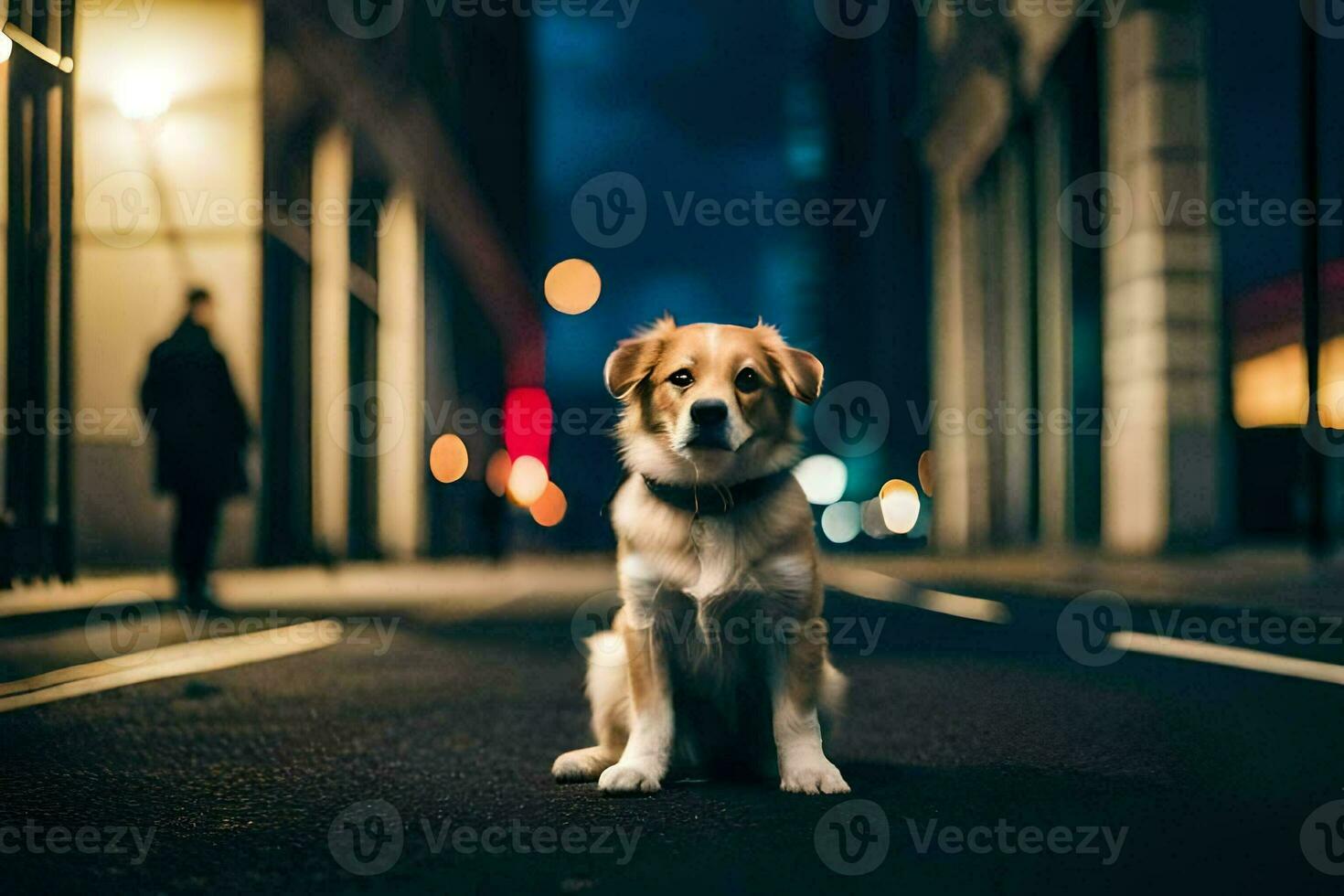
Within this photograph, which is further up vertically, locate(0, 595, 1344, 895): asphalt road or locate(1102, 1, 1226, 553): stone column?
locate(1102, 1, 1226, 553): stone column

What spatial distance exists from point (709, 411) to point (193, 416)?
775cm

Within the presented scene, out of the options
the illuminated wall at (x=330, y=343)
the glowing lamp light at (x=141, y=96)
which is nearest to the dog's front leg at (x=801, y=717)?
the glowing lamp light at (x=141, y=96)

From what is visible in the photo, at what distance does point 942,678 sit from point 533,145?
71123 mm

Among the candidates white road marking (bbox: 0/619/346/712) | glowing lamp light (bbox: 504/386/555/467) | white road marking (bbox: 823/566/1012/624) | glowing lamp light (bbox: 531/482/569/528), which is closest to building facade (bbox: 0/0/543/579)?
white road marking (bbox: 0/619/346/712)

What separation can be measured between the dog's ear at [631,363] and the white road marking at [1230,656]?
158 inches

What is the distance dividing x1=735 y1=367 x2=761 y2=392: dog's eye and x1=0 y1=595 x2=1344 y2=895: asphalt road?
3.90ft

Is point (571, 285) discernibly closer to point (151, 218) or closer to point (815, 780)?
point (151, 218)

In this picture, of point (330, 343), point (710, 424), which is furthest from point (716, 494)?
point (330, 343)

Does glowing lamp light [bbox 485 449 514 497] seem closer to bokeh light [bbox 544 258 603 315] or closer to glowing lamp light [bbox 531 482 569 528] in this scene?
bokeh light [bbox 544 258 603 315]

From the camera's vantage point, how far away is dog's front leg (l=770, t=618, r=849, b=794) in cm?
421

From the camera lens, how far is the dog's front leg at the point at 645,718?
4.25m

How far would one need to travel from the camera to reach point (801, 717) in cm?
423

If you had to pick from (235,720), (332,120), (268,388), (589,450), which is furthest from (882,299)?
(235,720)

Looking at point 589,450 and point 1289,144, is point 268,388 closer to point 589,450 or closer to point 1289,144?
point 1289,144
